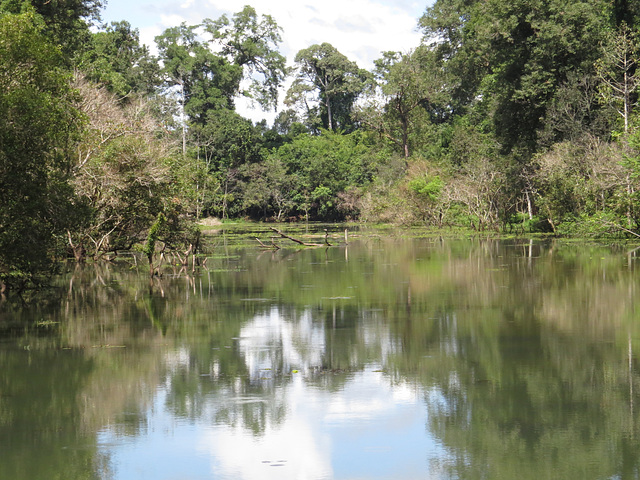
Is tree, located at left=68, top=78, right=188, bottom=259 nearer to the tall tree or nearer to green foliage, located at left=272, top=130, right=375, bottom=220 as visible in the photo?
the tall tree

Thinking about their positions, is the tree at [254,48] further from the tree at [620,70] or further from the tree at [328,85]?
the tree at [620,70]

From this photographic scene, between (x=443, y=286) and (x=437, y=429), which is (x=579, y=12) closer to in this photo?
(x=443, y=286)

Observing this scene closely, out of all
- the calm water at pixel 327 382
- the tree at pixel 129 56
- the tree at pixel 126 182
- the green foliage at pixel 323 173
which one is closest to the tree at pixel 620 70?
the calm water at pixel 327 382

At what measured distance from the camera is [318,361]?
11.3 metres

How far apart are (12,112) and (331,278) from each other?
10.3m

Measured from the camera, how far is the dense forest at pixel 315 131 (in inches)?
682

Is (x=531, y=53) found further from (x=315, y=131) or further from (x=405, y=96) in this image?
(x=315, y=131)

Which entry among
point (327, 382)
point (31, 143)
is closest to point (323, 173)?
point (31, 143)

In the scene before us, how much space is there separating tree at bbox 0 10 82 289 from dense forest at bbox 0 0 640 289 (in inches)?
1.6

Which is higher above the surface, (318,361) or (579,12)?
(579,12)

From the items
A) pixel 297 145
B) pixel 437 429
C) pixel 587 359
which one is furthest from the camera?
pixel 297 145

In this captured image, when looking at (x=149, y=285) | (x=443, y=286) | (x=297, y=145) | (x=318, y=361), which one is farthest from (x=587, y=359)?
(x=297, y=145)

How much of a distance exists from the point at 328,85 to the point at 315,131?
250 inches

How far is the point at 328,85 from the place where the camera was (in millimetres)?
93938
